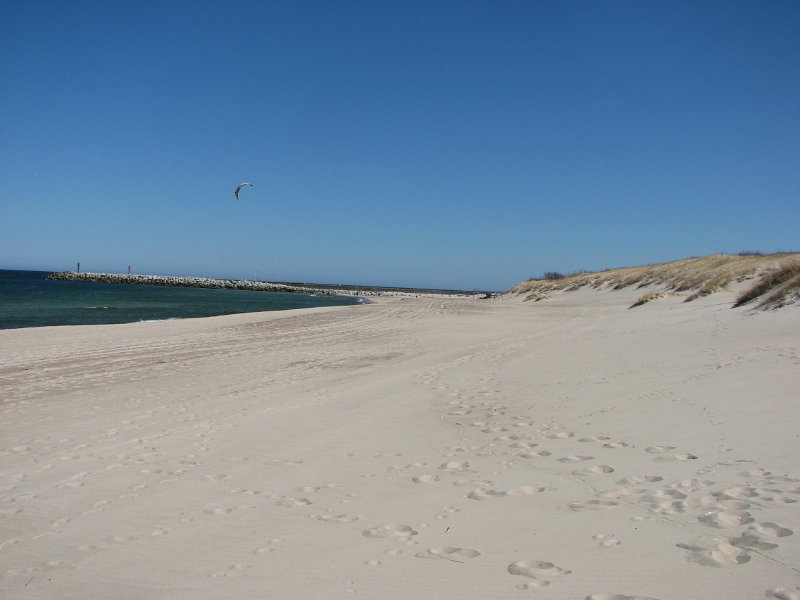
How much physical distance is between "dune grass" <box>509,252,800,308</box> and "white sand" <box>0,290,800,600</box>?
412 centimetres

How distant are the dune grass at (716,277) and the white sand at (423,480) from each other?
4.12 meters

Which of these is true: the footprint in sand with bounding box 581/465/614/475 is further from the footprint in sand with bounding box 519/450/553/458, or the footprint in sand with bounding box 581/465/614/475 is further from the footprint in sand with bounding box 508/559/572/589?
the footprint in sand with bounding box 508/559/572/589

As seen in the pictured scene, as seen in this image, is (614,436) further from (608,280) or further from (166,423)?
(608,280)

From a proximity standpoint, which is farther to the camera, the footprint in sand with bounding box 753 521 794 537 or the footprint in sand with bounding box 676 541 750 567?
the footprint in sand with bounding box 753 521 794 537

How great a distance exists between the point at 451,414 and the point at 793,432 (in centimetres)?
363

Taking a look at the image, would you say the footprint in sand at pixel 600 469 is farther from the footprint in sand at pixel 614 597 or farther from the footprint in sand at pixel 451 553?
the footprint in sand at pixel 614 597

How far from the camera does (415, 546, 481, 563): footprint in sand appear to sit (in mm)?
3137

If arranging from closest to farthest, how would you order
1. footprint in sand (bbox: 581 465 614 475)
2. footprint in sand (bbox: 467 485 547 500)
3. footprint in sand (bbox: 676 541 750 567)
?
footprint in sand (bbox: 676 541 750 567), footprint in sand (bbox: 467 485 547 500), footprint in sand (bbox: 581 465 614 475)

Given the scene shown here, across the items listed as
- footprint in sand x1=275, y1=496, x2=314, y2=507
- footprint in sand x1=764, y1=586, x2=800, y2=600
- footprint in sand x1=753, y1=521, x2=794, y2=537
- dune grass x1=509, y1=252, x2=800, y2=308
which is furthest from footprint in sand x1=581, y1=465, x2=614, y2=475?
dune grass x1=509, y1=252, x2=800, y2=308

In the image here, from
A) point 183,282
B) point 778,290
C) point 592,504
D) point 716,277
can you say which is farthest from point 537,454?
point 183,282

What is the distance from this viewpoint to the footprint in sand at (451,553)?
3.14 m

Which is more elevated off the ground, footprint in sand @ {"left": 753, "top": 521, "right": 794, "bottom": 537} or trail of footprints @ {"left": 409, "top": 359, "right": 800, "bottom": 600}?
footprint in sand @ {"left": 753, "top": 521, "right": 794, "bottom": 537}

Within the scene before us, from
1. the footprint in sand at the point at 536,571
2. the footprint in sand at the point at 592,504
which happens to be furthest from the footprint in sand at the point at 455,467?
the footprint in sand at the point at 536,571

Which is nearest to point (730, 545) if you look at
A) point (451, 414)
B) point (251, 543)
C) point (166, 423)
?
point (251, 543)
